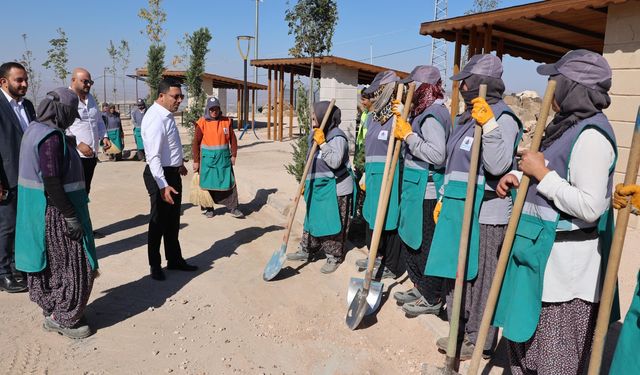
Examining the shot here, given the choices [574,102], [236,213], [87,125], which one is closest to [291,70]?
[236,213]

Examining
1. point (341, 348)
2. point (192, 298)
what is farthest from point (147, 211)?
point (341, 348)

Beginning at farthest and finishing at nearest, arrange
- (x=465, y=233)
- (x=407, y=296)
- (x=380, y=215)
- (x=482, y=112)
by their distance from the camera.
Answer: (x=407, y=296)
(x=380, y=215)
(x=465, y=233)
(x=482, y=112)

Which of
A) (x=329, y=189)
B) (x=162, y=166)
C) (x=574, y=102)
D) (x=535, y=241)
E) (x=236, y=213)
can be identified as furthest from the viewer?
(x=236, y=213)

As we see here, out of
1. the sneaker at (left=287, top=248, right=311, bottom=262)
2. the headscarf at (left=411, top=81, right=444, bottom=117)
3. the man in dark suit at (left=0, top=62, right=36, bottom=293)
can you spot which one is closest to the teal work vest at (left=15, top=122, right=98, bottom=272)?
the man in dark suit at (left=0, top=62, right=36, bottom=293)

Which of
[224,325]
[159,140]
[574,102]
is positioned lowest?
[224,325]

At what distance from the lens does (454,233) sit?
287 cm

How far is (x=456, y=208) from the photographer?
9.34 ft

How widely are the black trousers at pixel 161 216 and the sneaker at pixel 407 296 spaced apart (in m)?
2.15

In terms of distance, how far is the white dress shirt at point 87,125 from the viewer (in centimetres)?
532

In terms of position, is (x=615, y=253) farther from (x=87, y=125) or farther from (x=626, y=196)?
(x=87, y=125)

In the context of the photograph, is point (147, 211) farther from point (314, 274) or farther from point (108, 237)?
point (314, 274)

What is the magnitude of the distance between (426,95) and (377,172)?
75 cm

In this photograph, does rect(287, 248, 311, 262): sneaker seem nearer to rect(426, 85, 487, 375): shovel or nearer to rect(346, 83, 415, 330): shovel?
rect(346, 83, 415, 330): shovel

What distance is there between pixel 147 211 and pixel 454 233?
5.54 meters
